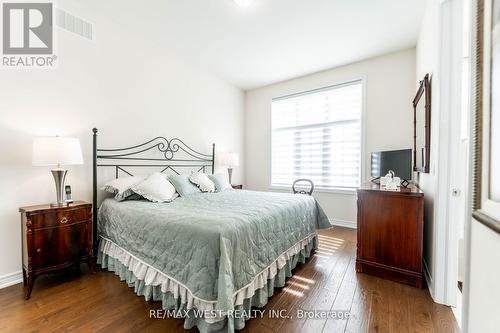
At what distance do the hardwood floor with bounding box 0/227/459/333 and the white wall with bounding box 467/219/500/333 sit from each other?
2.55 ft

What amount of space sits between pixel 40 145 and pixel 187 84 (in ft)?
7.40

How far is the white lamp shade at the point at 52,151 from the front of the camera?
74.7 inches

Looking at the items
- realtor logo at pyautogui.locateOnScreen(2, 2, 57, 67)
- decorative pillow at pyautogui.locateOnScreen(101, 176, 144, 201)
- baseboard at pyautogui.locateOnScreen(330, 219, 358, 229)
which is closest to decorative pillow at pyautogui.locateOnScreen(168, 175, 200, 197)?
decorative pillow at pyautogui.locateOnScreen(101, 176, 144, 201)

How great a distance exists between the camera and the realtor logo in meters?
2.05

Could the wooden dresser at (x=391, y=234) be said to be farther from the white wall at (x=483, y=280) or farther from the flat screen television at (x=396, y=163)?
the white wall at (x=483, y=280)

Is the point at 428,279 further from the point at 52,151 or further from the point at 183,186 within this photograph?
the point at 52,151

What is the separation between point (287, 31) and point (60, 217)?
3.18 m

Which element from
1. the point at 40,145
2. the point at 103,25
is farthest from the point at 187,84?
the point at 40,145

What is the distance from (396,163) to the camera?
2.79 meters

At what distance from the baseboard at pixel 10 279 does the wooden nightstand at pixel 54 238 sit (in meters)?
0.12

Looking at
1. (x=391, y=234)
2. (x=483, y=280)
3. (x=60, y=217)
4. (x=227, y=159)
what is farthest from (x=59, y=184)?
(x=391, y=234)

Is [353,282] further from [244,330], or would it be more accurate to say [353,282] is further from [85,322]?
[85,322]

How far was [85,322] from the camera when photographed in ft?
5.06

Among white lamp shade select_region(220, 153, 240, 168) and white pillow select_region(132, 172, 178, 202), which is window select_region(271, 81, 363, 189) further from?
white pillow select_region(132, 172, 178, 202)
